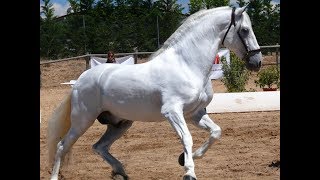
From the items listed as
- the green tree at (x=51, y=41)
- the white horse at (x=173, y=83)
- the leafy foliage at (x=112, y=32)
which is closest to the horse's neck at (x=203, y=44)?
the white horse at (x=173, y=83)

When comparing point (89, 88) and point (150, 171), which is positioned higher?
point (89, 88)

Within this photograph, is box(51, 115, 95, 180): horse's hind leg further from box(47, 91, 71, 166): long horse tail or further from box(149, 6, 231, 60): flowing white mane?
box(149, 6, 231, 60): flowing white mane

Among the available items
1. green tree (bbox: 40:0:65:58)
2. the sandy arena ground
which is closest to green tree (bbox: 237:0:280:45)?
green tree (bbox: 40:0:65:58)

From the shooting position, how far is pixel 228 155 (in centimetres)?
788

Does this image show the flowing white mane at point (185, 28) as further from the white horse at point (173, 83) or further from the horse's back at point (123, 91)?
the horse's back at point (123, 91)

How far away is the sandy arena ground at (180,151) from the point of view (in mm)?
6887

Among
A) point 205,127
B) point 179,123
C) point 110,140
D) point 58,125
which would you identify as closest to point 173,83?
point 179,123

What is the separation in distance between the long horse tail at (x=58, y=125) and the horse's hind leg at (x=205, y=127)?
142 cm

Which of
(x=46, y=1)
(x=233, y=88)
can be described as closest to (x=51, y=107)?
(x=233, y=88)

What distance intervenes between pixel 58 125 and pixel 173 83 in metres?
1.60

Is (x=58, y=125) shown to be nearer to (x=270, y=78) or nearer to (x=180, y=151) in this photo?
(x=180, y=151)

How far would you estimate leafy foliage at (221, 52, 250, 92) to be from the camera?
1541cm
